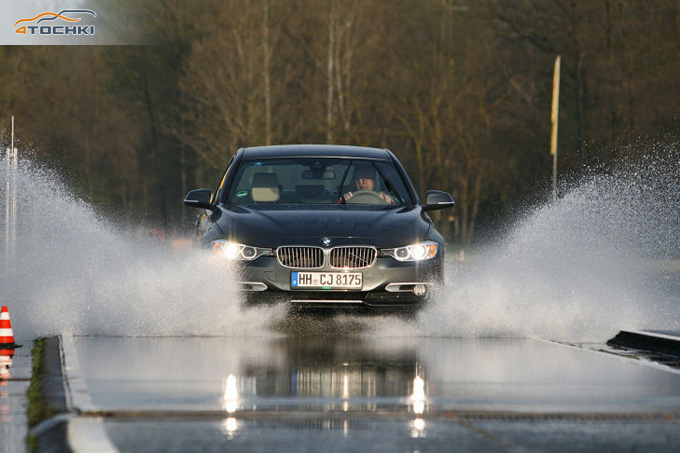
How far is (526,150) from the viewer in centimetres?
5469

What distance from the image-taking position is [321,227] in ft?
41.7

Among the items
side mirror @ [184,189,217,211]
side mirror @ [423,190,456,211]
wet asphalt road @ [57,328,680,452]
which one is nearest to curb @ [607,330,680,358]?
wet asphalt road @ [57,328,680,452]

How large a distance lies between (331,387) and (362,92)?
53542mm

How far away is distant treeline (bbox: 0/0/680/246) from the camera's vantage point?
2016 inches

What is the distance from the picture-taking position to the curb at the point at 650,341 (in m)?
11.8

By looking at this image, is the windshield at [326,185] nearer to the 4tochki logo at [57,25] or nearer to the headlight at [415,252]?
the headlight at [415,252]

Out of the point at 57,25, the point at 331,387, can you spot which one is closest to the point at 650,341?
the point at 331,387

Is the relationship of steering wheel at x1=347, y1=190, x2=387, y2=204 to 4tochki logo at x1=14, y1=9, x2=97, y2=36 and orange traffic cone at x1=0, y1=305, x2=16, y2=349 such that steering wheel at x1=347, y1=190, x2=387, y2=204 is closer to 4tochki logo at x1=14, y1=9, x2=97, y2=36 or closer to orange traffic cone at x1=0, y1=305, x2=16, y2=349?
orange traffic cone at x1=0, y1=305, x2=16, y2=349

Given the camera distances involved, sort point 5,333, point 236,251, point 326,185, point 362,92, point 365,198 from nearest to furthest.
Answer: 1. point 5,333
2. point 236,251
3. point 365,198
4. point 326,185
5. point 362,92

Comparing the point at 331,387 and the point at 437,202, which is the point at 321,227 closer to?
the point at 437,202

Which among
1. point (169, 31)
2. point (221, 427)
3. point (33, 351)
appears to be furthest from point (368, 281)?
point (169, 31)

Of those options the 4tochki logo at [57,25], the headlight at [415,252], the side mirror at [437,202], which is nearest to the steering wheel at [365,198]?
the side mirror at [437,202]

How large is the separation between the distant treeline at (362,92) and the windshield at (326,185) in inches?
1271

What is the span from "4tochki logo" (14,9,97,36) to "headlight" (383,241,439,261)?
60755mm
